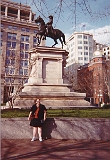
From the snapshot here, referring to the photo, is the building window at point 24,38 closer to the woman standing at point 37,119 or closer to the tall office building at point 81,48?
the tall office building at point 81,48

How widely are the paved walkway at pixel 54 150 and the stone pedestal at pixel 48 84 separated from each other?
7.97 meters

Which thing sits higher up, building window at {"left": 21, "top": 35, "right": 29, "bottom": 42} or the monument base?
building window at {"left": 21, "top": 35, "right": 29, "bottom": 42}

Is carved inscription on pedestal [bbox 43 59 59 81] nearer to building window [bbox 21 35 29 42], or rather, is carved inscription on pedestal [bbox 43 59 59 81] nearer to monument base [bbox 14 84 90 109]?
monument base [bbox 14 84 90 109]

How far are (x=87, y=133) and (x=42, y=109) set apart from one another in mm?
2182

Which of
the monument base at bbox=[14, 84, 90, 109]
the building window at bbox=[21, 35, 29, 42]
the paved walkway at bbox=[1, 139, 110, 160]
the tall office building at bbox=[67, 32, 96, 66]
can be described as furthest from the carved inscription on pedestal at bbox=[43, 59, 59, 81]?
the tall office building at bbox=[67, 32, 96, 66]

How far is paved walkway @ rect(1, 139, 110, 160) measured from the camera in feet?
17.1

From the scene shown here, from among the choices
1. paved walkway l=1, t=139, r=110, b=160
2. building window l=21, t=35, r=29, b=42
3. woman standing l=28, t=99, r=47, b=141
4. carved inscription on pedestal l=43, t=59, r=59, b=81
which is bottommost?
paved walkway l=1, t=139, r=110, b=160

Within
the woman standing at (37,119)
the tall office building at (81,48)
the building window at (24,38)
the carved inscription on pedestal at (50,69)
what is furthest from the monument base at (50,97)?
the tall office building at (81,48)

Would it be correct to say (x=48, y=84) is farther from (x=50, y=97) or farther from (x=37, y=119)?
(x=37, y=119)

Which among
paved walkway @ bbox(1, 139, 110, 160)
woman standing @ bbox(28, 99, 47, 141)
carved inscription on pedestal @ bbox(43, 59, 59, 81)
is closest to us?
paved walkway @ bbox(1, 139, 110, 160)

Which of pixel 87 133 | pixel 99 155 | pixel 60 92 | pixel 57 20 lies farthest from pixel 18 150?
pixel 60 92

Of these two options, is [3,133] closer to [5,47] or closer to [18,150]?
[18,150]

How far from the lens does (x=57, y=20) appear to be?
6.78m

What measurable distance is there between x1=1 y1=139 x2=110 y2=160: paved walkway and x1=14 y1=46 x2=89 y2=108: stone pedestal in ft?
26.1
